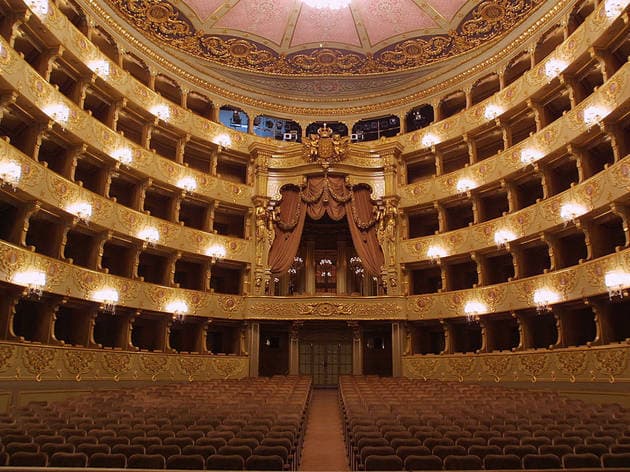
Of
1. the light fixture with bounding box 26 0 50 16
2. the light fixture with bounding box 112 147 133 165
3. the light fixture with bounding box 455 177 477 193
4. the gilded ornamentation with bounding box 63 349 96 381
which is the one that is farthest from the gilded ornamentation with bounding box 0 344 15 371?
the light fixture with bounding box 455 177 477 193

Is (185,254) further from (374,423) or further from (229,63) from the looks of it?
(374,423)

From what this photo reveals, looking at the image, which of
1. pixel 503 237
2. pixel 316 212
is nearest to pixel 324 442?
pixel 503 237

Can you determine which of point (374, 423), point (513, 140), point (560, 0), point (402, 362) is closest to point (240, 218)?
point (402, 362)

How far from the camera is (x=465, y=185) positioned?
20.3m

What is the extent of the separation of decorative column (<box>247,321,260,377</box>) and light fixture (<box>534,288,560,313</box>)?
10.3 m

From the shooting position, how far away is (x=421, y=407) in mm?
9672

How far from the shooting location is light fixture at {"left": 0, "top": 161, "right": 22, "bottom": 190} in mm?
12562

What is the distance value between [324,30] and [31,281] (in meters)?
14.7

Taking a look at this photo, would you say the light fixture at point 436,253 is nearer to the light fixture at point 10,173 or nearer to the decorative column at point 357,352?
the decorative column at point 357,352

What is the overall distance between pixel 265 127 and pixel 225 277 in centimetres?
713

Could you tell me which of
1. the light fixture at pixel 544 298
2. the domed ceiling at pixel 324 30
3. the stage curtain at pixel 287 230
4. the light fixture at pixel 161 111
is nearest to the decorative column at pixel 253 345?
the stage curtain at pixel 287 230

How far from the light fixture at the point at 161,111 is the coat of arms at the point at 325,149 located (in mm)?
5738

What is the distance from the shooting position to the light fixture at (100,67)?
16.9 metres

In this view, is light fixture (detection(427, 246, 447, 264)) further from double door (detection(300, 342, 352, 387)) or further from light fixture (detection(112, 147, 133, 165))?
light fixture (detection(112, 147, 133, 165))
